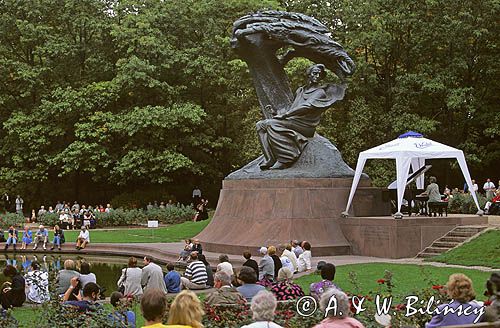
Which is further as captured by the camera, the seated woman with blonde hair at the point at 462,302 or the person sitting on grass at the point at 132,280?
the person sitting on grass at the point at 132,280

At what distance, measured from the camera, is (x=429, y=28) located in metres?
38.8

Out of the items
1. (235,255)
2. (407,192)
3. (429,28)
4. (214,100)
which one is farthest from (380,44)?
(235,255)

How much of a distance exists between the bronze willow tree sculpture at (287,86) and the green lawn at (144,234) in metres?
6.64

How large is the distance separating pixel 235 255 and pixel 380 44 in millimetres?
21397

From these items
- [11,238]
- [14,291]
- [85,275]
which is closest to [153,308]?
[85,275]

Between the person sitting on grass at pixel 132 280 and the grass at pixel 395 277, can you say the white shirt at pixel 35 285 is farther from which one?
the person sitting on grass at pixel 132 280

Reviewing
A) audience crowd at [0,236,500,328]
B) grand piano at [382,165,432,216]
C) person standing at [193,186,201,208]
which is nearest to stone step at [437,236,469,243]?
grand piano at [382,165,432,216]

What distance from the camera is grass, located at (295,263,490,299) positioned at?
14.6 metres

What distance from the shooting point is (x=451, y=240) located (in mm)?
20891

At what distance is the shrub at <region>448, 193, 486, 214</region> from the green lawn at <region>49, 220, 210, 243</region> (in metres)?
10.5

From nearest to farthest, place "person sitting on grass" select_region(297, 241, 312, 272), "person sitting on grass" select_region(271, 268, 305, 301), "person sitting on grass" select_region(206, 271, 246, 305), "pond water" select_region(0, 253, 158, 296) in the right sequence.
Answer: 1. "person sitting on grass" select_region(206, 271, 246, 305)
2. "person sitting on grass" select_region(271, 268, 305, 301)
3. "person sitting on grass" select_region(297, 241, 312, 272)
4. "pond water" select_region(0, 253, 158, 296)

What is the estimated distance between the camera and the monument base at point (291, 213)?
71.5ft

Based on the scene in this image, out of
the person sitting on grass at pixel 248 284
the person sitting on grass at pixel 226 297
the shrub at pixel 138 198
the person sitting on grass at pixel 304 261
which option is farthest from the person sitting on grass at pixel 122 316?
the shrub at pixel 138 198

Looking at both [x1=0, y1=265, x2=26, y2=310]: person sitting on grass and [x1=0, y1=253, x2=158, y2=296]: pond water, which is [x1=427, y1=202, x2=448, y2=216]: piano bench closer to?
[x1=0, y1=253, x2=158, y2=296]: pond water
